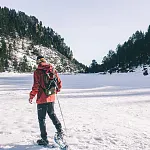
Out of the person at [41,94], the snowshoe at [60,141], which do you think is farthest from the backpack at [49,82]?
the snowshoe at [60,141]

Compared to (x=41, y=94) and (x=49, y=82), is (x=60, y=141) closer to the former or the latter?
(x=41, y=94)

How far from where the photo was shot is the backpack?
6.82 metres

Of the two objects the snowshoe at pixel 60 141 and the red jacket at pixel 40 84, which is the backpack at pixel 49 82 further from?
the snowshoe at pixel 60 141

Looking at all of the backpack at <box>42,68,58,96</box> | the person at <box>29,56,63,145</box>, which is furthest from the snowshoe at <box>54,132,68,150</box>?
the backpack at <box>42,68,58,96</box>

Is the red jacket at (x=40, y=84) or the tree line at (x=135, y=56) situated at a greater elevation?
the tree line at (x=135, y=56)

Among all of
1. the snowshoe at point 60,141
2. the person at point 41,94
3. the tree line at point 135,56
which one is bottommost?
the snowshoe at point 60,141

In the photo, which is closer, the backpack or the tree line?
the backpack

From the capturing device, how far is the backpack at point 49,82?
22.4 feet

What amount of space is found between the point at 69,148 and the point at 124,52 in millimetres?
121255

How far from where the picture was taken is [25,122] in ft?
33.7

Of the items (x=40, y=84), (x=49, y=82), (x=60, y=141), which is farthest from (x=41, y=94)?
(x=60, y=141)

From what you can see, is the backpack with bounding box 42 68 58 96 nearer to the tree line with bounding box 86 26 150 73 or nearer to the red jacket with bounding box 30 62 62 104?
the red jacket with bounding box 30 62 62 104

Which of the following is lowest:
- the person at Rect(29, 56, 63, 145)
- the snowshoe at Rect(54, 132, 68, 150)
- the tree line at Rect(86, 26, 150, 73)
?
the snowshoe at Rect(54, 132, 68, 150)

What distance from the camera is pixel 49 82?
22.5ft
